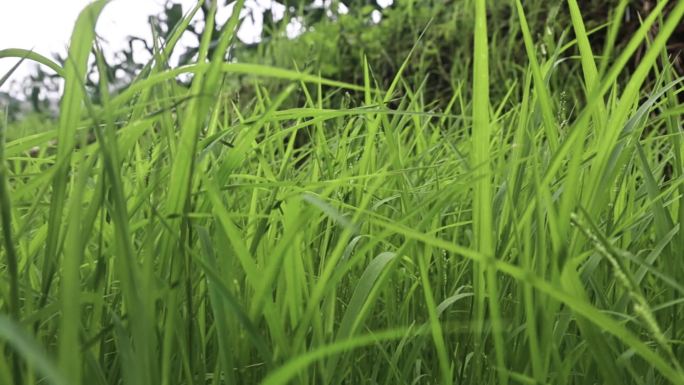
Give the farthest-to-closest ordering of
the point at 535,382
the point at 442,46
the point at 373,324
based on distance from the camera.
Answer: the point at 442,46 → the point at 373,324 → the point at 535,382

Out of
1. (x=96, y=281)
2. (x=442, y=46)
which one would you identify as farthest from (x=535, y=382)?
(x=442, y=46)

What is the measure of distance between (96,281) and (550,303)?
321mm

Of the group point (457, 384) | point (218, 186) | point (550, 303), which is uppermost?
point (218, 186)

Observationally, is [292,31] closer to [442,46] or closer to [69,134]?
[442,46]

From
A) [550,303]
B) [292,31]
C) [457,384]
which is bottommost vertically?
[457,384]

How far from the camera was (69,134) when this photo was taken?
0.53 meters

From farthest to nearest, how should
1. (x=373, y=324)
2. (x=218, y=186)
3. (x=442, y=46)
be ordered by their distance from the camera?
(x=442, y=46) → (x=373, y=324) → (x=218, y=186)

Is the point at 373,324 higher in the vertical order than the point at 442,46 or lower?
lower

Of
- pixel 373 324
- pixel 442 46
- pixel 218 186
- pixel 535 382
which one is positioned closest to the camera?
pixel 535 382

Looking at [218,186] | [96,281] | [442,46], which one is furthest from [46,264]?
[442,46]

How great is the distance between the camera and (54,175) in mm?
532

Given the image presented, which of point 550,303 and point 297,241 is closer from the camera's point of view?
point 550,303

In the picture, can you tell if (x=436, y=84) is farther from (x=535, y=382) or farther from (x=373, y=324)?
(x=535, y=382)

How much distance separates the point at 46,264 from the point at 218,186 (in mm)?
145
